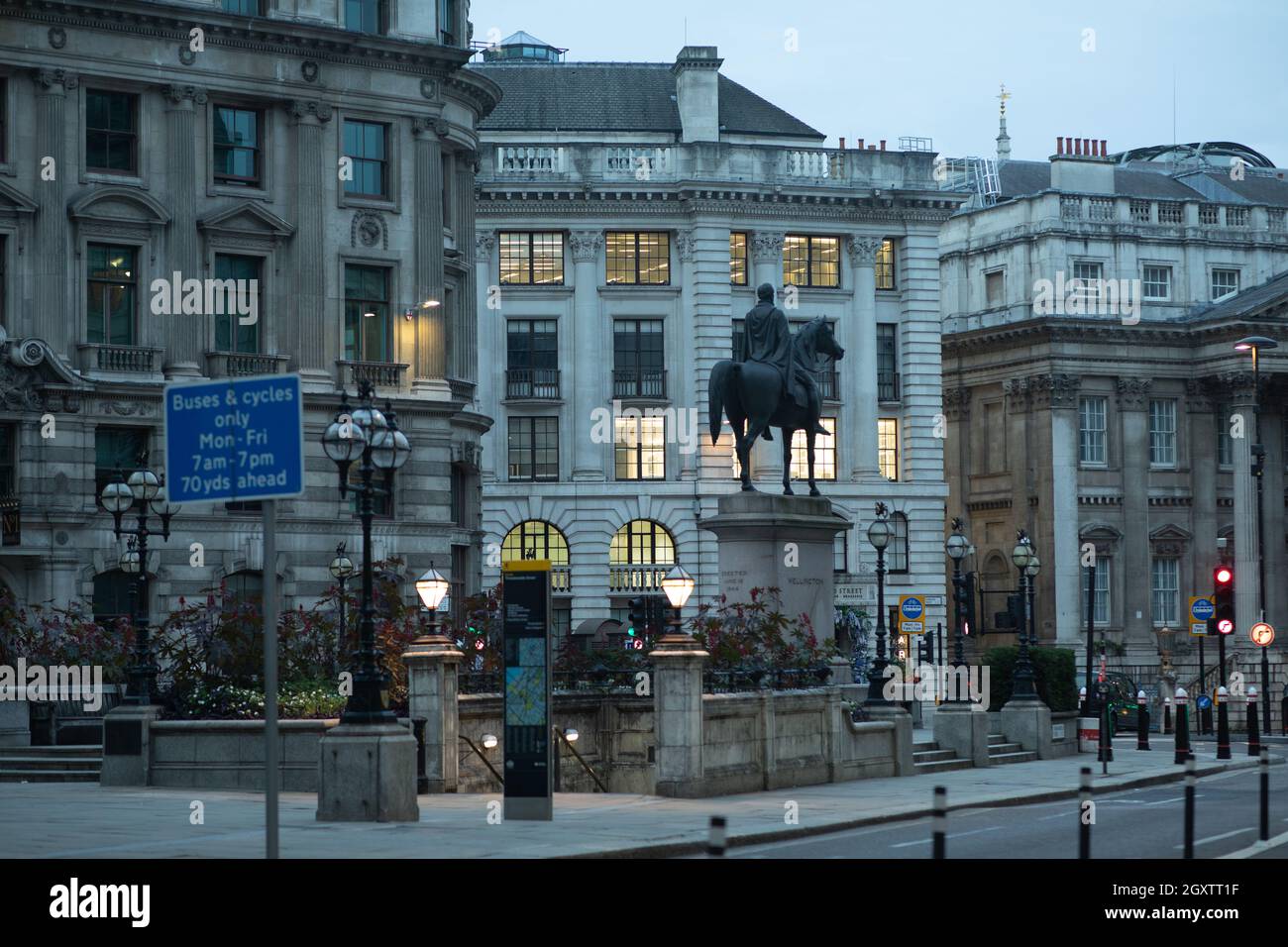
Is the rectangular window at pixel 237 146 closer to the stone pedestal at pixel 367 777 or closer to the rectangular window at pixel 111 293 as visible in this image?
the rectangular window at pixel 111 293

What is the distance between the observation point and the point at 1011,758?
4512 cm

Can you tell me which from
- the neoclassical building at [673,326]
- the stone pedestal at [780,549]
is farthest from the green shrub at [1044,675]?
the neoclassical building at [673,326]

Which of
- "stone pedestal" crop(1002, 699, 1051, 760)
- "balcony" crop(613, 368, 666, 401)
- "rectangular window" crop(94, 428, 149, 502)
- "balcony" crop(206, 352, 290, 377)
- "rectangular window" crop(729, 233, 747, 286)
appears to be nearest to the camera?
"stone pedestal" crop(1002, 699, 1051, 760)

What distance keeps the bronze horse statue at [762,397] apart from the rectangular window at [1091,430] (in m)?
52.5

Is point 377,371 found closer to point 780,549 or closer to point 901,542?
point 780,549

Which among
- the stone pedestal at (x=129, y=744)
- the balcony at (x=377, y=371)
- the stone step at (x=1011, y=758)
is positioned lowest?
the stone step at (x=1011, y=758)

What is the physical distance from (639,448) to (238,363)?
85.3 ft

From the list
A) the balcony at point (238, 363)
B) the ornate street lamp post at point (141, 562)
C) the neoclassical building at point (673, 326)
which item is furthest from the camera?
the neoclassical building at point (673, 326)

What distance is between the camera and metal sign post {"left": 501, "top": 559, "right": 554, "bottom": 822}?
92.4ft

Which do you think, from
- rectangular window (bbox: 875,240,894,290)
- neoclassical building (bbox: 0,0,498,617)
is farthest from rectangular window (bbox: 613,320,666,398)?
neoclassical building (bbox: 0,0,498,617)

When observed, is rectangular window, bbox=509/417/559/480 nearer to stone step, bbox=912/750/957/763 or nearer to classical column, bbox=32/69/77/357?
classical column, bbox=32/69/77/357

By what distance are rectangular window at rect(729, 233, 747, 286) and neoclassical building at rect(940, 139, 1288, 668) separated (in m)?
15.3

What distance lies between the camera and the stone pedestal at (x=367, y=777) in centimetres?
2719
